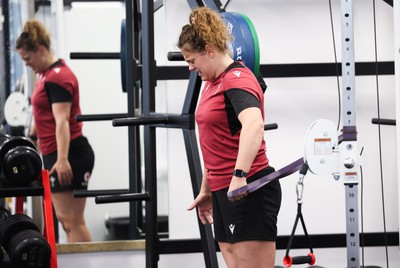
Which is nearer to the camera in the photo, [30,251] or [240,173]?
[240,173]

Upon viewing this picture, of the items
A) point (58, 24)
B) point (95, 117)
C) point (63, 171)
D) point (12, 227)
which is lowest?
point (12, 227)

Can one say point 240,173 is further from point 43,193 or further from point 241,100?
point 43,193

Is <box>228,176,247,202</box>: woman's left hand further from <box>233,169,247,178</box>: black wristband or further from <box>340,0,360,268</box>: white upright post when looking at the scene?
<box>340,0,360,268</box>: white upright post

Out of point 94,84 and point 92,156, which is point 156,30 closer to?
point 94,84

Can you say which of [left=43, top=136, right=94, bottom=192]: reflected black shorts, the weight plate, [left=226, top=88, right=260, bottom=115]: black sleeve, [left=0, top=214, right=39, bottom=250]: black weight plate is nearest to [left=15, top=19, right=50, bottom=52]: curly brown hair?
[left=43, top=136, right=94, bottom=192]: reflected black shorts

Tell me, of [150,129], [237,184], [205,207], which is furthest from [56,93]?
[237,184]

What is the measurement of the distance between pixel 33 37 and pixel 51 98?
359 mm

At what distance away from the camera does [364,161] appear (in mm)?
4309

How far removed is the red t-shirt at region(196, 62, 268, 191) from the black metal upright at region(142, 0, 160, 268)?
1.55 ft

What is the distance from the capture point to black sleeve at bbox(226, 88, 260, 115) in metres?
2.75

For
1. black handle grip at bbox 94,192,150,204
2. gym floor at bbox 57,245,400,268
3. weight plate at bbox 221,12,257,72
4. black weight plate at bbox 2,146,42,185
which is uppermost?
weight plate at bbox 221,12,257,72

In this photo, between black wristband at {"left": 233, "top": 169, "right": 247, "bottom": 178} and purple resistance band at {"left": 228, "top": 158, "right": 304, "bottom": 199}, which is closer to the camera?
purple resistance band at {"left": 228, "top": 158, "right": 304, "bottom": 199}

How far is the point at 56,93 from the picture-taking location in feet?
14.2

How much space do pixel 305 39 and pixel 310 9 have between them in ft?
0.56
